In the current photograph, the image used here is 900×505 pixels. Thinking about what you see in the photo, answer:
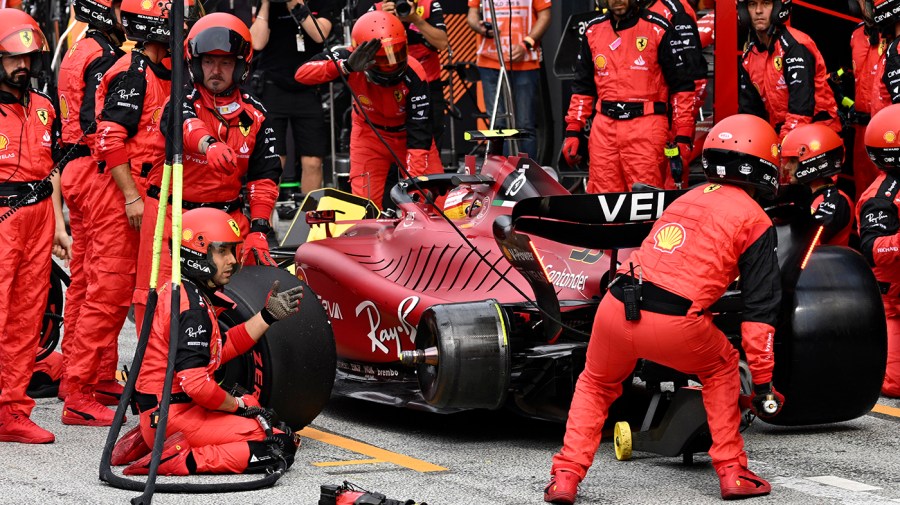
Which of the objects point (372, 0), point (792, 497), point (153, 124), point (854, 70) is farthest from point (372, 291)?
point (372, 0)

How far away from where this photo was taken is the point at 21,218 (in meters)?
A: 7.41

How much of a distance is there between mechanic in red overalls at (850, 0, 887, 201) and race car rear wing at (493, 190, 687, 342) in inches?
141

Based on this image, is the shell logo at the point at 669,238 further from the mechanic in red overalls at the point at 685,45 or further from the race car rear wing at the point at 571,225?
the mechanic in red overalls at the point at 685,45

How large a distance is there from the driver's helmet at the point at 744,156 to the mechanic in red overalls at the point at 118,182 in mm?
3107

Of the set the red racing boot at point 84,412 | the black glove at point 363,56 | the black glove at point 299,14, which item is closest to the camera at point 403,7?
the black glove at point 299,14

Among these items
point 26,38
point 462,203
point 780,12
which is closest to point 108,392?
point 26,38

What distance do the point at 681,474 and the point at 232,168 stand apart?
261cm

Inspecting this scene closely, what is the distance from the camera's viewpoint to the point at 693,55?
1003 cm

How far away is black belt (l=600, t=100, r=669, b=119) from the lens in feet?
32.9

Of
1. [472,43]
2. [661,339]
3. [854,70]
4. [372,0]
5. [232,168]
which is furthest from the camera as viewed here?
[472,43]

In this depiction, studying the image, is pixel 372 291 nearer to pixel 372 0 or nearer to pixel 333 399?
pixel 333 399

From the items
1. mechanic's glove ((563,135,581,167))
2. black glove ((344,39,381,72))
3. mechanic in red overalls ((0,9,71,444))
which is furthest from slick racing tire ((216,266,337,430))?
mechanic's glove ((563,135,581,167))

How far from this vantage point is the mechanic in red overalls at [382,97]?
32.7 feet

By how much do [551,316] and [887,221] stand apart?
2.59 meters
